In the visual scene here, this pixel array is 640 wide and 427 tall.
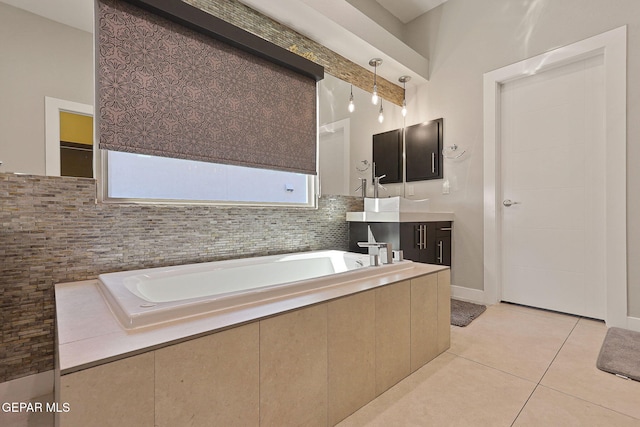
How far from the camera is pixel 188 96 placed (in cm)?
179

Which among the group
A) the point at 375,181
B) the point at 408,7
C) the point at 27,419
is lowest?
the point at 27,419

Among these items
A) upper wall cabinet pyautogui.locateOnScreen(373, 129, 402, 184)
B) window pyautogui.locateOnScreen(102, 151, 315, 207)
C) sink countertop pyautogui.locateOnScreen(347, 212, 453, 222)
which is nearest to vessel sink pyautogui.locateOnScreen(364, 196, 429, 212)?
sink countertop pyautogui.locateOnScreen(347, 212, 453, 222)

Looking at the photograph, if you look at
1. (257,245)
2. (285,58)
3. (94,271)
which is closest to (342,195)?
(257,245)

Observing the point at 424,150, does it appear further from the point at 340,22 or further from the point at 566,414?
the point at 566,414

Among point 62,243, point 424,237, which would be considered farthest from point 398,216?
point 62,243

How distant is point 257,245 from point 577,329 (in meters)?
2.43

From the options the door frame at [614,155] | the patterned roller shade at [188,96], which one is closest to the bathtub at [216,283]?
the patterned roller shade at [188,96]

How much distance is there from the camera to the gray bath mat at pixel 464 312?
2.34 metres

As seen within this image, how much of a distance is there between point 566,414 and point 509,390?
8.5 inches

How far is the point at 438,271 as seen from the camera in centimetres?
176

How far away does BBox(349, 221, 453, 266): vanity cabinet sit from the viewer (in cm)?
260

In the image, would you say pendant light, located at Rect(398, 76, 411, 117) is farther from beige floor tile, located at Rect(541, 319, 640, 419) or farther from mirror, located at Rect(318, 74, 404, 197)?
beige floor tile, located at Rect(541, 319, 640, 419)

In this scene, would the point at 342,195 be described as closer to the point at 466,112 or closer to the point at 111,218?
the point at 466,112

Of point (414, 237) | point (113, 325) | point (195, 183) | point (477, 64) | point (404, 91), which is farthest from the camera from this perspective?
point (404, 91)
